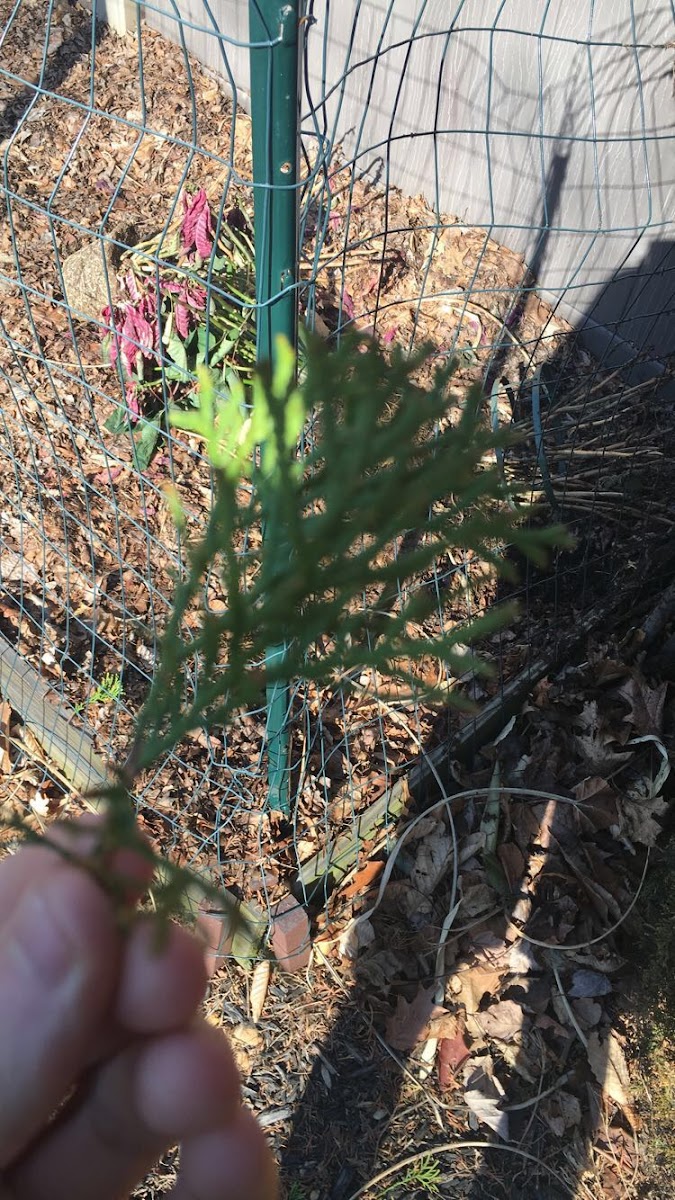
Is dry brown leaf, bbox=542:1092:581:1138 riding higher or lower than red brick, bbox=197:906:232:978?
lower

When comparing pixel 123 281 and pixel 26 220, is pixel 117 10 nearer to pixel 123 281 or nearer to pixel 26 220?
pixel 26 220

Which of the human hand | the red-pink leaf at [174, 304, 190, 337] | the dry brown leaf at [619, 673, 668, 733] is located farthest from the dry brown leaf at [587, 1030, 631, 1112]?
the red-pink leaf at [174, 304, 190, 337]

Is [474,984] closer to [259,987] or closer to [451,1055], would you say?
[451,1055]

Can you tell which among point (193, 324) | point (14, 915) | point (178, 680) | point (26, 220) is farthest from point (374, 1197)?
point (26, 220)

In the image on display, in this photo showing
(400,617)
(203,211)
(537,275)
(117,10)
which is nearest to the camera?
(400,617)

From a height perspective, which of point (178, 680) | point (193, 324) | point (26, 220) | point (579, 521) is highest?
point (26, 220)

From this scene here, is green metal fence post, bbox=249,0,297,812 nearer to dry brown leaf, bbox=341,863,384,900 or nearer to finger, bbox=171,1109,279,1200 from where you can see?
finger, bbox=171,1109,279,1200

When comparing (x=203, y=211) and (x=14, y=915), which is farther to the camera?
(x=203, y=211)

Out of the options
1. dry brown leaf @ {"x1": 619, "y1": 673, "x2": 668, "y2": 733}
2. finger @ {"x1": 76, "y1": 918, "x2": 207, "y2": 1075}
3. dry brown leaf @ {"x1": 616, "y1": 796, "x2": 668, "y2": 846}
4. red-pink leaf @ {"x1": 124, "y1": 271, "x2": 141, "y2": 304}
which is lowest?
dry brown leaf @ {"x1": 616, "y1": 796, "x2": 668, "y2": 846}
